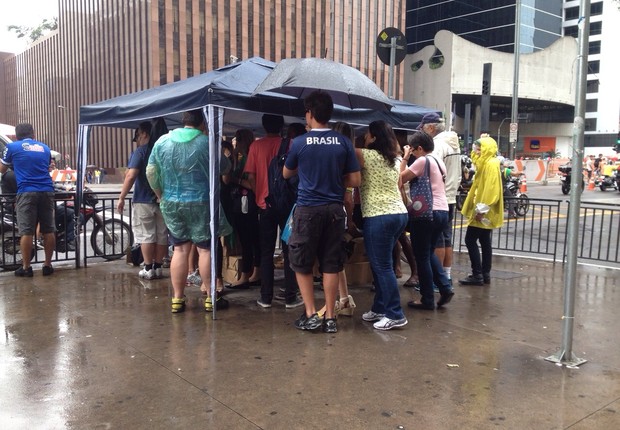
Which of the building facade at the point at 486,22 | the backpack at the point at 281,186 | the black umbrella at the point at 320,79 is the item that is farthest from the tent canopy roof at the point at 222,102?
the building facade at the point at 486,22

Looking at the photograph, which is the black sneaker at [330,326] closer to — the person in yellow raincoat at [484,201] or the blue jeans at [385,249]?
the blue jeans at [385,249]

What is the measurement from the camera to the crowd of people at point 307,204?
4.61 metres

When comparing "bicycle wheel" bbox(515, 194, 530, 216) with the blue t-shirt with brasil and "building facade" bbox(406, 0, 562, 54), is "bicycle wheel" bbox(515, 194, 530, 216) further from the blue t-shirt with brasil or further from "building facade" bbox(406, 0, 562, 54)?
"building facade" bbox(406, 0, 562, 54)

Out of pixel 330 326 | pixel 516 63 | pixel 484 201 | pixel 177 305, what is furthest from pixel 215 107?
pixel 516 63

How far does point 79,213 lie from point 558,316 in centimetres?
618

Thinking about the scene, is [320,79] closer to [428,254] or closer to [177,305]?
[428,254]

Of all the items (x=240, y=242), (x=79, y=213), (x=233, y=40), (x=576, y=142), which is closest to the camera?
(x=576, y=142)

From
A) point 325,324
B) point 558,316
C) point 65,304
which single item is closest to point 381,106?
point 325,324

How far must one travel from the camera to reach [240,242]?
6301 millimetres

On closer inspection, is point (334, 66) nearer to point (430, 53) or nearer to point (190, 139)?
point (190, 139)

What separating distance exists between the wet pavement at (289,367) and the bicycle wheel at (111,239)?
7.08 ft

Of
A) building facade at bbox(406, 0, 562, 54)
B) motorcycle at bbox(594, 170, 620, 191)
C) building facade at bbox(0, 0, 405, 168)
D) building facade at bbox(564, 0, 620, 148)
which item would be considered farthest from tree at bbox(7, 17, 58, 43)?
building facade at bbox(564, 0, 620, 148)

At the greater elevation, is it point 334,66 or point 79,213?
point 334,66

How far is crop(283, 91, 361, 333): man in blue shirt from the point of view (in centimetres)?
452
